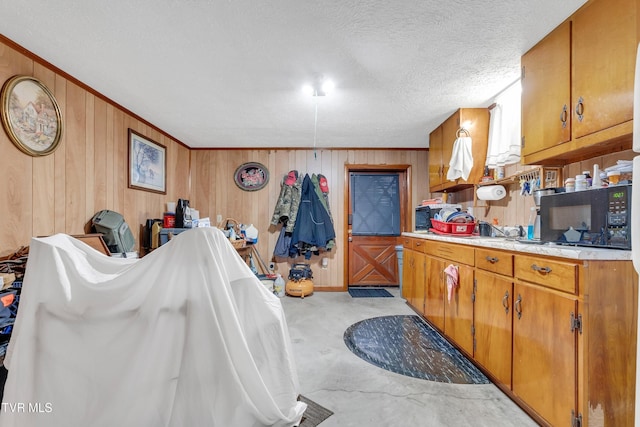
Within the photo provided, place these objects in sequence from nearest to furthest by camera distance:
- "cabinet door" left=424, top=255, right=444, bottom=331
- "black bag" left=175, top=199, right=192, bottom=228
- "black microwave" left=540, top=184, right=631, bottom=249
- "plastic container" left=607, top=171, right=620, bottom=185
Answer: "black microwave" left=540, top=184, right=631, bottom=249 → "plastic container" left=607, top=171, right=620, bottom=185 → "cabinet door" left=424, top=255, right=444, bottom=331 → "black bag" left=175, top=199, right=192, bottom=228

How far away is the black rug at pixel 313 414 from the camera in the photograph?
1.47 metres

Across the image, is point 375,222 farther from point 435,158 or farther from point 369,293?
point 435,158

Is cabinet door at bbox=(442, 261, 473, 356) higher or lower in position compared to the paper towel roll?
lower

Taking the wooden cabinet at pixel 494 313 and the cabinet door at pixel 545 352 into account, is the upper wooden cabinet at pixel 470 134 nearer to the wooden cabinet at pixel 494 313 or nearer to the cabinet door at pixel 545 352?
the wooden cabinet at pixel 494 313

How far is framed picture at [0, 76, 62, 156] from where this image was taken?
169 centimetres

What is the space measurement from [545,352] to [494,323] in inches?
15.1

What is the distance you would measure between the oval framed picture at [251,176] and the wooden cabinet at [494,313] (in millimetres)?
3112

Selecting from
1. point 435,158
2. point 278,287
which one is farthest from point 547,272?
point 278,287

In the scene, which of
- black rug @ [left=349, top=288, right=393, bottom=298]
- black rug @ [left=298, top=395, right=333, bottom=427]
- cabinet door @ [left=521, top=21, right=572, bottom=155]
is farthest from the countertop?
black rug @ [left=349, top=288, right=393, bottom=298]

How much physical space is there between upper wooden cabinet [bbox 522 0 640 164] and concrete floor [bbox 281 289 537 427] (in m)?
1.51

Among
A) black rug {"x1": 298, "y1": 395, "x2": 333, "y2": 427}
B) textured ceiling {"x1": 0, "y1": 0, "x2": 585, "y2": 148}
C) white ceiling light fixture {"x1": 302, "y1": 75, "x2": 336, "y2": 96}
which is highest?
textured ceiling {"x1": 0, "y1": 0, "x2": 585, "y2": 148}

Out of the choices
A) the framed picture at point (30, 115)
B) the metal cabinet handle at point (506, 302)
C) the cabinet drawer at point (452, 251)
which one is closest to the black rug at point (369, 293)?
the cabinet drawer at point (452, 251)

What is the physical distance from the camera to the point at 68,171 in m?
2.12

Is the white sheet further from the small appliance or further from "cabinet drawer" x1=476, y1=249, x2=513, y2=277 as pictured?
the small appliance
